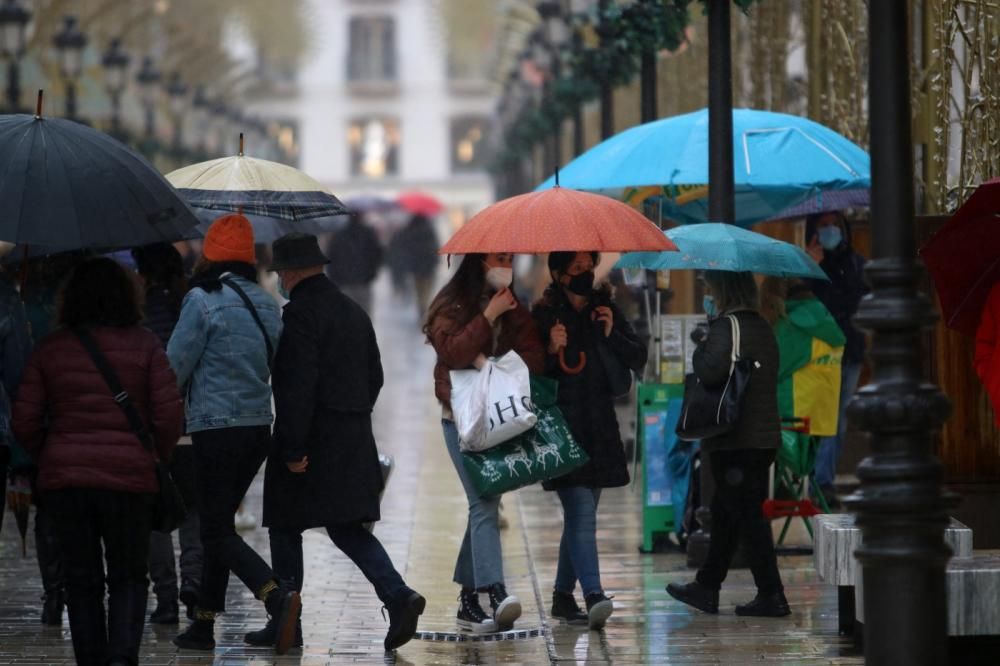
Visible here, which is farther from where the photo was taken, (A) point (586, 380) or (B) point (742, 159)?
(B) point (742, 159)

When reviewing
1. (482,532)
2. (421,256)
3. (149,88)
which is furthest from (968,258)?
(149,88)

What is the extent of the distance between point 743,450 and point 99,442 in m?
3.08

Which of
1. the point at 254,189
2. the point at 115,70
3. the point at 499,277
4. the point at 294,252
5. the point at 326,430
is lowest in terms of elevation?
the point at 326,430

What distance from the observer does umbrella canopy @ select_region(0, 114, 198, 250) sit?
24.9ft

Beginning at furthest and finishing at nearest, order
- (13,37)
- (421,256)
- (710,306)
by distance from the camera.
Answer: (421,256) → (13,37) → (710,306)

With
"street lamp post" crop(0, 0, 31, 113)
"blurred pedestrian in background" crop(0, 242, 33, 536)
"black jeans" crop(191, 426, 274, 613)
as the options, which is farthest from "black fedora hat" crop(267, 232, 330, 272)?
"street lamp post" crop(0, 0, 31, 113)

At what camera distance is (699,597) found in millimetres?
9680

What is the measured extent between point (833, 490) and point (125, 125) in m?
28.0

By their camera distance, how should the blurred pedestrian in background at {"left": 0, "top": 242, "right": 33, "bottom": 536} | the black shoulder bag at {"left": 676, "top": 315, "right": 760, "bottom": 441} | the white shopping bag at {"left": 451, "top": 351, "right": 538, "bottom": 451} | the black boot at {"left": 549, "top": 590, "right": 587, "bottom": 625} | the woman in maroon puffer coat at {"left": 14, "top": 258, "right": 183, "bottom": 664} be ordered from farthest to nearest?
the black boot at {"left": 549, "top": 590, "right": 587, "bottom": 625} < the black shoulder bag at {"left": 676, "top": 315, "right": 760, "bottom": 441} < the white shopping bag at {"left": 451, "top": 351, "right": 538, "bottom": 451} < the blurred pedestrian in background at {"left": 0, "top": 242, "right": 33, "bottom": 536} < the woman in maroon puffer coat at {"left": 14, "top": 258, "right": 183, "bottom": 664}

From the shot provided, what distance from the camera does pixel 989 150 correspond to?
11.0 meters

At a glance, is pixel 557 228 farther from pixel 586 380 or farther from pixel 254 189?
pixel 254 189

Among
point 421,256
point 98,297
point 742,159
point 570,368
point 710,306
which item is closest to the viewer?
point 98,297

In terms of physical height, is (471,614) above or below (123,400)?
below

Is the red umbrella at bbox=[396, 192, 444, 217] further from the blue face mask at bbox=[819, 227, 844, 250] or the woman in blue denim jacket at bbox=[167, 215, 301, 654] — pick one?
the woman in blue denim jacket at bbox=[167, 215, 301, 654]
